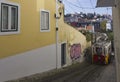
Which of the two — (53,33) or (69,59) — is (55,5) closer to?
(53,33)

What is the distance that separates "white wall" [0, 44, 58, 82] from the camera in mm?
14594

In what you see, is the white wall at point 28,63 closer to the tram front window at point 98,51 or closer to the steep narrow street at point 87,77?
the steep narrow street at point 87,77

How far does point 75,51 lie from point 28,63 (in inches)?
535

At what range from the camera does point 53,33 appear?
71.2ft

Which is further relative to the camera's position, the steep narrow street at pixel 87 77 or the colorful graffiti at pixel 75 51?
the colorful graffiti at pixel 75 51

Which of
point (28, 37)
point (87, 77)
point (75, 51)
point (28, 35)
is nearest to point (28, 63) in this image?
point (28, 37)

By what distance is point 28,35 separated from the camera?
56.2ft

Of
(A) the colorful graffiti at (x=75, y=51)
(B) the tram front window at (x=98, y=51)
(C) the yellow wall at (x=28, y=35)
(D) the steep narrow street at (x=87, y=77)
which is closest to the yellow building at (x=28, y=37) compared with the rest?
(C) the yellow wall at (x=28, y=35)

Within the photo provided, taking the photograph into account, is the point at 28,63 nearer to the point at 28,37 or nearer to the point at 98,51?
the point at 28,37

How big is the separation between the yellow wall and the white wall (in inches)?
13.4

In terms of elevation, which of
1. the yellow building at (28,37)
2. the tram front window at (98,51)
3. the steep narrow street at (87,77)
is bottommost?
the steep narrow street at (87,77)

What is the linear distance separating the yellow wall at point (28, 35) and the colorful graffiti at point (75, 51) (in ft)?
26.1

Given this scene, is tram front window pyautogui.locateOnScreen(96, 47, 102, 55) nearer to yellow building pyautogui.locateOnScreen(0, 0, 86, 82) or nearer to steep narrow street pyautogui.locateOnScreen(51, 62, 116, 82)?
steep narrow street pyautogui.locateOnScreen(51, 62, 116, 82)

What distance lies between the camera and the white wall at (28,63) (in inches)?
575
